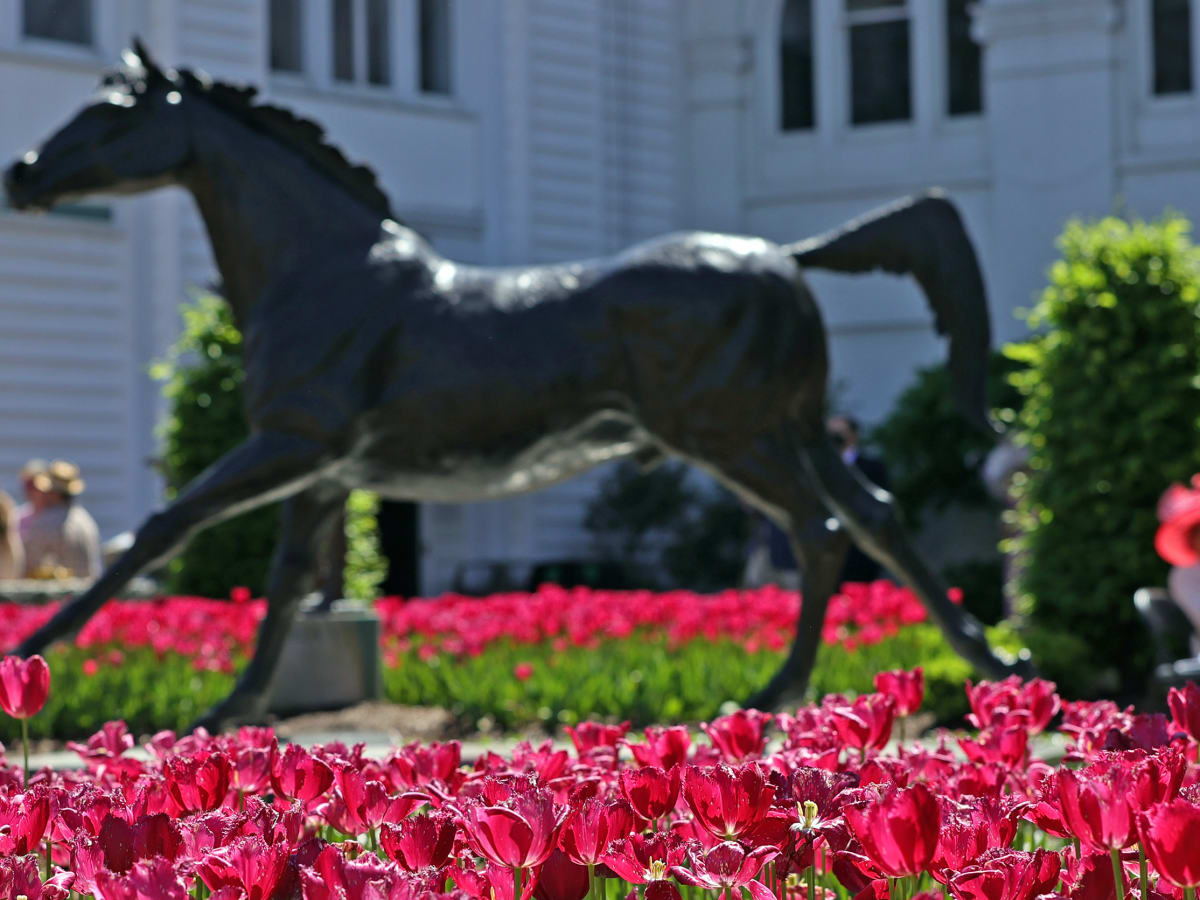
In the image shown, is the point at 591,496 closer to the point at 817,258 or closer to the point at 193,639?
the point at 193,639

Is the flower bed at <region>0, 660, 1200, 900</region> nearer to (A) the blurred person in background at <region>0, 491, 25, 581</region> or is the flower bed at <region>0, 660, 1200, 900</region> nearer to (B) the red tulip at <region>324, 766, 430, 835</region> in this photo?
Result: (B) the red tulip at <region>324, 766, 430, 835</region>

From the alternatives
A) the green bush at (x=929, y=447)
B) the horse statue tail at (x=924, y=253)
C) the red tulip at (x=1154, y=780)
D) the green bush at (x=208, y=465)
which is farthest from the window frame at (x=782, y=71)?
the red tulip at (x=1154, y=780)

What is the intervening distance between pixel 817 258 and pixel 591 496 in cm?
1663

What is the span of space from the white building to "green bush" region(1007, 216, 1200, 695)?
40.2ft

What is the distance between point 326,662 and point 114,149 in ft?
7.45

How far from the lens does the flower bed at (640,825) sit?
1.64 meters

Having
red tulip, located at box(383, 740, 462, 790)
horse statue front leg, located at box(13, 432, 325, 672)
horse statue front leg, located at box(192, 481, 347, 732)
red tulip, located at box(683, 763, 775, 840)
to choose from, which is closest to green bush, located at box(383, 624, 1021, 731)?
horse statue front leg, located at box(192, 481, 347, 732)

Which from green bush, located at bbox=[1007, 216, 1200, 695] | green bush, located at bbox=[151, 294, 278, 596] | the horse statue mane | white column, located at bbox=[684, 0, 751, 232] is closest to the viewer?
the horse statue mane

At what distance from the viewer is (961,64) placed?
2319 centimetres

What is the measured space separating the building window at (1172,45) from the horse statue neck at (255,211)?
58.7 feet

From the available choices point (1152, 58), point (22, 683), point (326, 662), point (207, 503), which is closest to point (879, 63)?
point (1152, 58)

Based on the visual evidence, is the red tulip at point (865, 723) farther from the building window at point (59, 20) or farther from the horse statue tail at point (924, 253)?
the building window at point (59, 20)

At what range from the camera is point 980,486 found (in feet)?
66.0

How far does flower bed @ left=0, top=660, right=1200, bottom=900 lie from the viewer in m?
1.64
